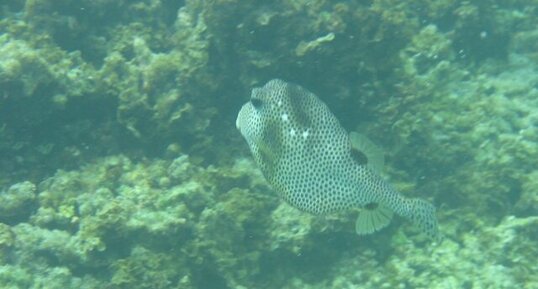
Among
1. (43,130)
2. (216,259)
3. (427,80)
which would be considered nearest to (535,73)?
(427,80)

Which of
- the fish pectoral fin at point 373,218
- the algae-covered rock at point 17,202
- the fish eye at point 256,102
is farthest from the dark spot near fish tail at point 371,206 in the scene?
the algae-covered rock at point 17,202

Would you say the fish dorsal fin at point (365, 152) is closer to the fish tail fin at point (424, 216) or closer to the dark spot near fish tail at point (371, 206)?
the dark spot near fish tail at point (371, 206)

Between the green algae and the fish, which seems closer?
the fish

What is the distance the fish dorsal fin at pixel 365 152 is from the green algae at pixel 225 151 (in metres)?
1.31

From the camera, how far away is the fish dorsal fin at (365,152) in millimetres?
3545

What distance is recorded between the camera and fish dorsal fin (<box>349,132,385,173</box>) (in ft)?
11.6

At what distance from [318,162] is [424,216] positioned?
887 millimetres

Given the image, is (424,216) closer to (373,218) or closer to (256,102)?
(373,218)

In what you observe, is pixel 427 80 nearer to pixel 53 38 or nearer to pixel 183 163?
pixel 183 163

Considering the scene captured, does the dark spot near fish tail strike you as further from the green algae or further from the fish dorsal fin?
the green algae

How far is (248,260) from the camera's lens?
469cm

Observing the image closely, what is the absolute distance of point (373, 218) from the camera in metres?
3.58

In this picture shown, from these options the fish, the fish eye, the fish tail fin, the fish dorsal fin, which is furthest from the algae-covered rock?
the fish tail fin

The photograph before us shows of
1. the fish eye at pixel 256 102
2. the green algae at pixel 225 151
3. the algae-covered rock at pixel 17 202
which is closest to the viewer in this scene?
the fish eye at pixel 256 102
